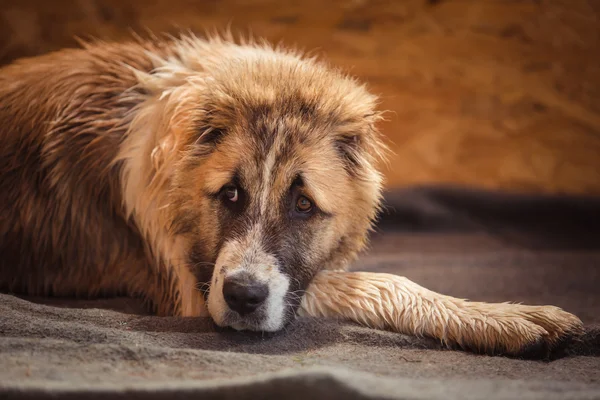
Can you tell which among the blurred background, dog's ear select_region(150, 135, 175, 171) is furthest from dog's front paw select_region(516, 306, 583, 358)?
the blurred background

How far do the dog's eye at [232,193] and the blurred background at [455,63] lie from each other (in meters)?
2.20

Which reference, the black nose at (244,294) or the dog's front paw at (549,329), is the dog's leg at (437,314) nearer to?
the dog's front paw at (549,329)

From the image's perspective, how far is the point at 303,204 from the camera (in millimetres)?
2752

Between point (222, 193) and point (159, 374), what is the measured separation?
89 centimetres

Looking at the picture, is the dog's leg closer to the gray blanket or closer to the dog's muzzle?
the gray blanket

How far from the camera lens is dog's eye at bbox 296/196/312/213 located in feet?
9.02

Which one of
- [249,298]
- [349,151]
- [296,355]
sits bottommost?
[296,355]

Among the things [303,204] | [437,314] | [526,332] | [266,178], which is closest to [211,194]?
[266,178]

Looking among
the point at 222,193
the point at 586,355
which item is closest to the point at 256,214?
the point at 222,193

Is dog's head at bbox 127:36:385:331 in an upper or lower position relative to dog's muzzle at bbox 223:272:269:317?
upper

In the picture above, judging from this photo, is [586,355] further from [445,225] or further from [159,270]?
[445,225]

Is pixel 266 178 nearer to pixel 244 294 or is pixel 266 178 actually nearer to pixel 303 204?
pixel 303 204

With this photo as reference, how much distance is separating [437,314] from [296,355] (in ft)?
2.03

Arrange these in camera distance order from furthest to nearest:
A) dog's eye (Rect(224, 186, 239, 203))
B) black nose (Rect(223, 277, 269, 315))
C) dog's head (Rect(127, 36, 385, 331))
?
1. dog's eye (Rect(224, 186, 239, 203))
2. dog's head (Rect(127, 36, 385, 331))
3. black nose (Rect(223, 277, 269, 315))
